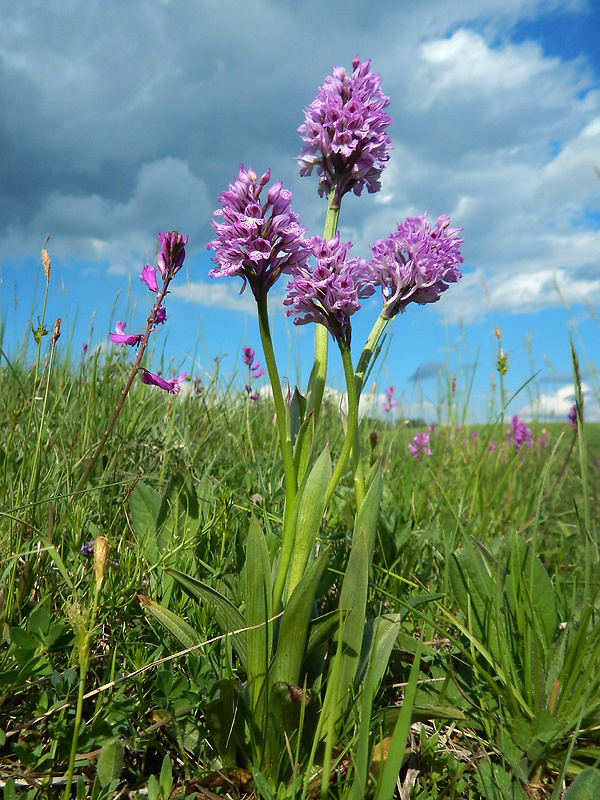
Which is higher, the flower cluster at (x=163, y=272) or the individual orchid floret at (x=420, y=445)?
the flower cluster at (x=163, y=272)

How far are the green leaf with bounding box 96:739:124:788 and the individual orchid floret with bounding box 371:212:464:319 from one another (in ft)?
4.19

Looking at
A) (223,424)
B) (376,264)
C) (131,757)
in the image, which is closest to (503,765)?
(131,757)

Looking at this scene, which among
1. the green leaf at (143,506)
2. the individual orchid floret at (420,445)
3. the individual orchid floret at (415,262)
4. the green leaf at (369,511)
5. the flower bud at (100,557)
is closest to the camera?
the flower bud at (100,557)

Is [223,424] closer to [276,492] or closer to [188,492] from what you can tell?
[276,492]

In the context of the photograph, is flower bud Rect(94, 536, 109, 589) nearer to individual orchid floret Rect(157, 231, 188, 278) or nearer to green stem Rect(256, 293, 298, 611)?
green stem Rect(256, 293, 298, 611)

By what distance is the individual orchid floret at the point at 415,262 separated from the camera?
147 cm

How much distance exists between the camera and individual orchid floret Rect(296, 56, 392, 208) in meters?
1.63

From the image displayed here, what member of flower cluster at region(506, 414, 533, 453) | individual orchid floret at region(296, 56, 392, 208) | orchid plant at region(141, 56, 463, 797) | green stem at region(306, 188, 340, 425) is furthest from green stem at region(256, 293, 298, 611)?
flower cluster at region(506, 414, 533, 453)

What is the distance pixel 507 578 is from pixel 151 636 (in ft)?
3.60

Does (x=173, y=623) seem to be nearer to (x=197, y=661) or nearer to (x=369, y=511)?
(x=197, y=661)

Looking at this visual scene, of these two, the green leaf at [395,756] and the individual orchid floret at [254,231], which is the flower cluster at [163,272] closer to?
the individual orchid floret at [254,231]

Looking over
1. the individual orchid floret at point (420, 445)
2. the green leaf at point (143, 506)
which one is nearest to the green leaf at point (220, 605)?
the green leaf at point (143, 506)

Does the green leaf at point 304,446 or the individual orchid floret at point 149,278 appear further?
the individual orchid floret at point 149,278

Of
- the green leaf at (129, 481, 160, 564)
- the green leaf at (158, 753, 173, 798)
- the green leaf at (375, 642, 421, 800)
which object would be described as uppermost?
the green leaf at (129, 481, 160, 564)
